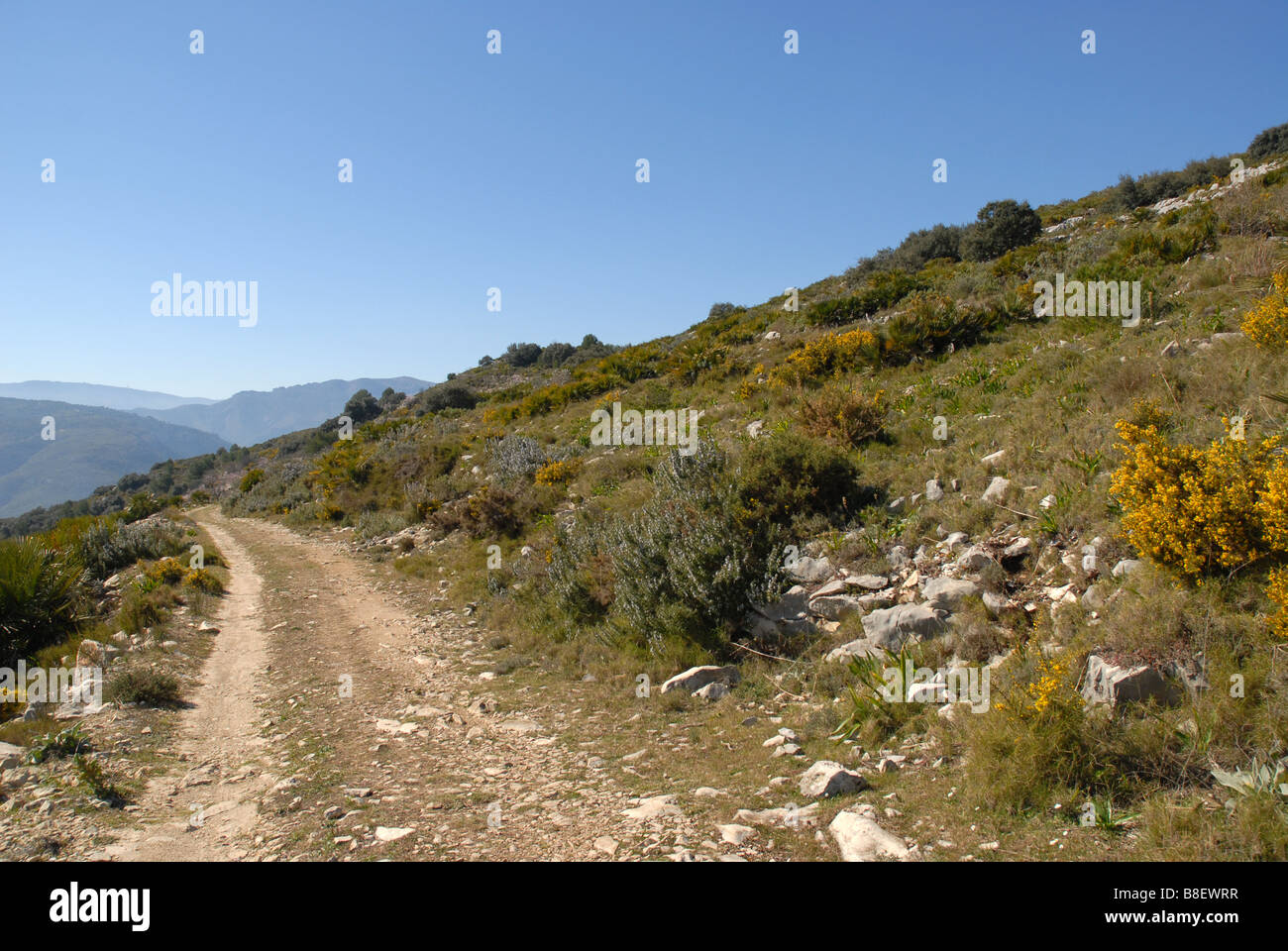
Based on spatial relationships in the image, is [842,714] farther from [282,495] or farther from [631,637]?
[282,495]

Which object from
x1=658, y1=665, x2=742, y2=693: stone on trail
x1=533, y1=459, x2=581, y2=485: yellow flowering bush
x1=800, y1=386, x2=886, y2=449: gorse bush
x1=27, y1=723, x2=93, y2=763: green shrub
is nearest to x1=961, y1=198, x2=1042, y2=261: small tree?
x1=800, y1=386, x2=886, y2=449: gorse bush

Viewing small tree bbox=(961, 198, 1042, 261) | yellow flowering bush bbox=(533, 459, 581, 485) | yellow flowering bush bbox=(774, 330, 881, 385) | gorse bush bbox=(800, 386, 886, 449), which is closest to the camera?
gorse bush bbox=(800, 386, 886, 449)

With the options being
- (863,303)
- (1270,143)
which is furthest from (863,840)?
(1270,143)

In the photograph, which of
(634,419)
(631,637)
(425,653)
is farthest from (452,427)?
(631,637)

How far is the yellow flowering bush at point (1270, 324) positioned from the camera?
648 cm

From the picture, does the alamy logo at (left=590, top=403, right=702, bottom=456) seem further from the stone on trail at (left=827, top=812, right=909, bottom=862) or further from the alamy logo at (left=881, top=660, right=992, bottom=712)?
the stone on trail at (left=827, top=812, right=909, bottom=862)

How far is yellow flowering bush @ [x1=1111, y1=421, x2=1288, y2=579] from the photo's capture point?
13.6ft

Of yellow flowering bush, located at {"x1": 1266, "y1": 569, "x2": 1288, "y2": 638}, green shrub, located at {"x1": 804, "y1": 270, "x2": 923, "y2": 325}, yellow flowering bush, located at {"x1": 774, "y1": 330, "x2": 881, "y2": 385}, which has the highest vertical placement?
green shrub, located at {"x1": 804, "y1": 270, "x2": 923, "y2": 325}

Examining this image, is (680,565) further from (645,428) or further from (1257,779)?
(645,428)

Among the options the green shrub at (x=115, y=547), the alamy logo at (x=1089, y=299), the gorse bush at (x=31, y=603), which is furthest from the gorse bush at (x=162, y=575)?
the alamy logo at (x=1089, y=299)

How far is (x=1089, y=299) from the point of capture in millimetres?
11367

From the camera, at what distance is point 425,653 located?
8.42 meters

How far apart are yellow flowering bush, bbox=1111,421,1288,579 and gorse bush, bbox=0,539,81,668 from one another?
12.7m
